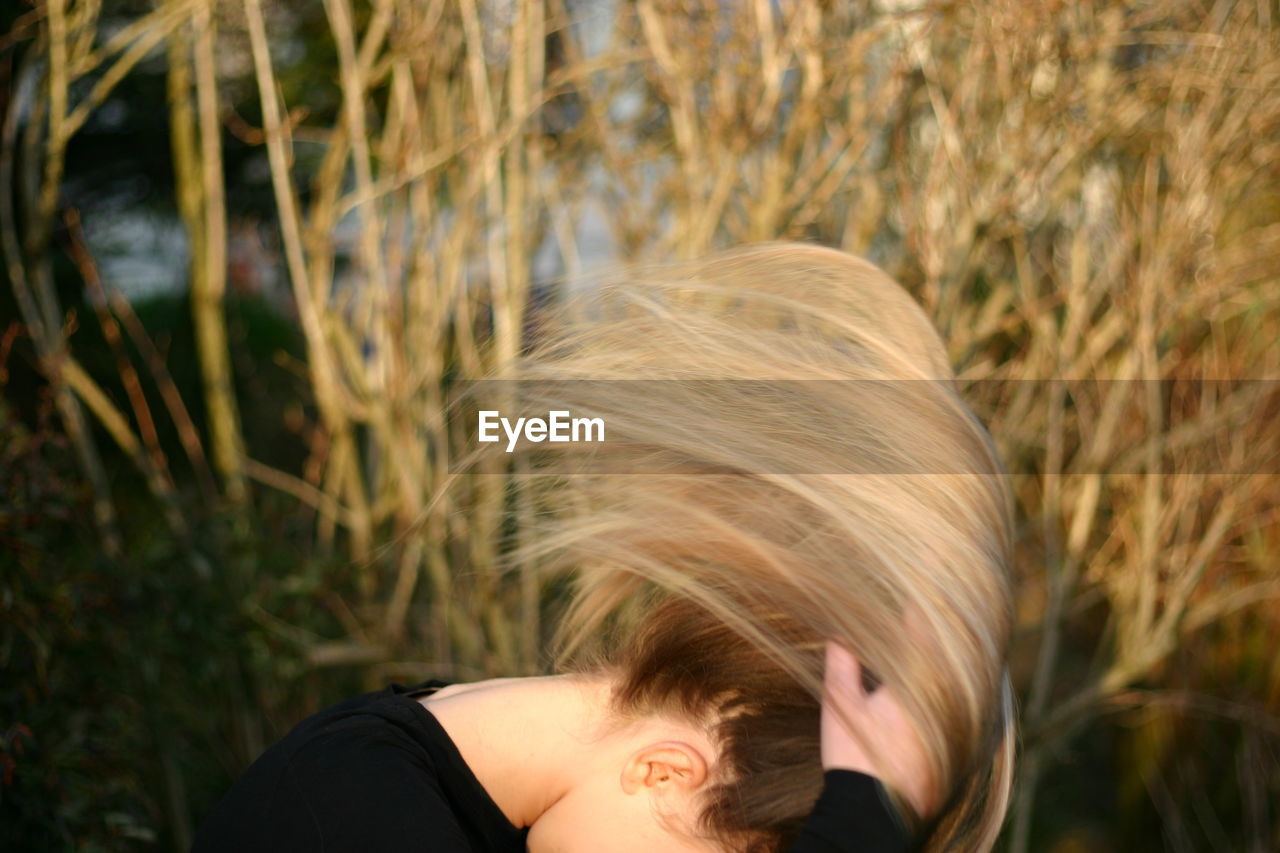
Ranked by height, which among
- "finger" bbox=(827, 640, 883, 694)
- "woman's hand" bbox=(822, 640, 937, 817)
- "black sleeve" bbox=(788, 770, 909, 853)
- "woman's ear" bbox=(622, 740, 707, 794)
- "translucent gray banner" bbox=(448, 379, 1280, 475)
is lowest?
"woman's ear" bbox=(622, 740, 707, 794)

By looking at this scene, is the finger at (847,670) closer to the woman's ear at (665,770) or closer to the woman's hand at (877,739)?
the woman's hand at (877,739)

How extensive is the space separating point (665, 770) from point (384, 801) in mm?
334

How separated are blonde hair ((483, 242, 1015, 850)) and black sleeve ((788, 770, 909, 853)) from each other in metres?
0.05

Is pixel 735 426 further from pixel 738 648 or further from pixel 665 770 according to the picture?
pixel 665 770

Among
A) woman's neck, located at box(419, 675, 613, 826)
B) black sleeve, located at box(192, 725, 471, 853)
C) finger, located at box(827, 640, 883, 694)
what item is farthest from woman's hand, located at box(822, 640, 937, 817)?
black sleeve, located at box(192, 725, 471, 853)

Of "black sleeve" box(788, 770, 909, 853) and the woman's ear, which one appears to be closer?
"black sleeve" box(788, 770, 909, 853)

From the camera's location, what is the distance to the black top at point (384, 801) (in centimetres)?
114

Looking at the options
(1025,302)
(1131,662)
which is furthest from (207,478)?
(1131,662)

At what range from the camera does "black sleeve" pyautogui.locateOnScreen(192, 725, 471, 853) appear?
3.94 ft

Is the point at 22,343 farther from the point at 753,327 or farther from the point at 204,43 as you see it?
the point at 753,327

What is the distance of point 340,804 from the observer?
1.23m

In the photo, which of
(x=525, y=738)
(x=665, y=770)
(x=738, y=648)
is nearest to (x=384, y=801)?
(x=525, y=738)

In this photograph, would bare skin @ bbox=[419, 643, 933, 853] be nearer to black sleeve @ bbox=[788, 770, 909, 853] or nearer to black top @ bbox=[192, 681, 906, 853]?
black top @ bbox=[192, 681, 906, 853]

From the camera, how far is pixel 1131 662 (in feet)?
10.1
